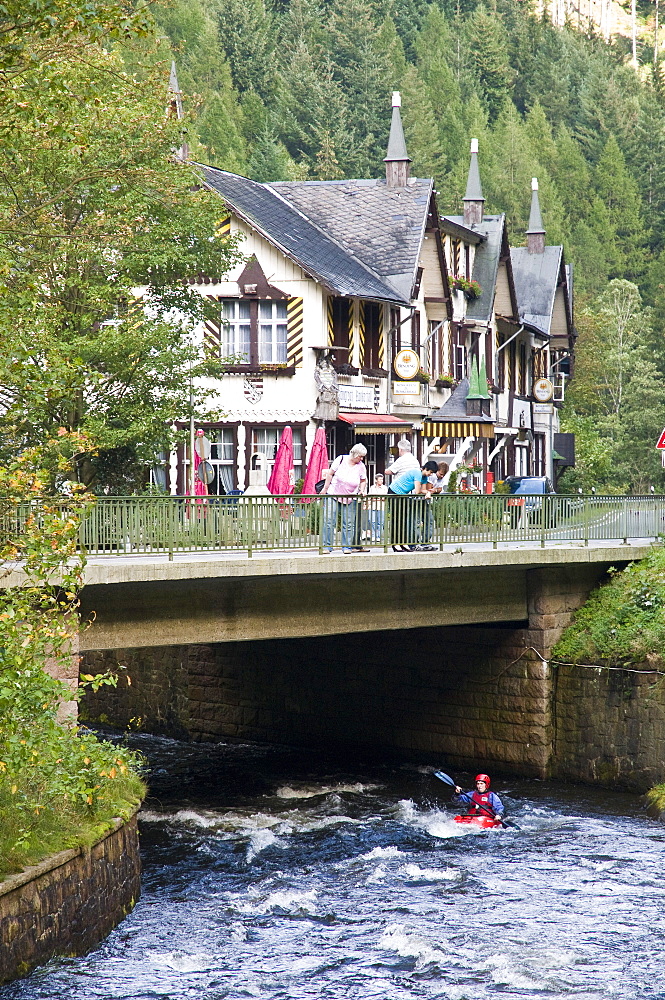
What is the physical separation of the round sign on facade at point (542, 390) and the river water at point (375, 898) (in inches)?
1172

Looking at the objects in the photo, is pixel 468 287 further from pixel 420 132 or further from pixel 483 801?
pixel 420 132

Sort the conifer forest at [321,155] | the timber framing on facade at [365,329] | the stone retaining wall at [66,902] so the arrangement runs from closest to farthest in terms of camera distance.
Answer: the stone retaining wall at [66,902] → the conifer forest at [321,155] → the timber framing on facade at [365,329]

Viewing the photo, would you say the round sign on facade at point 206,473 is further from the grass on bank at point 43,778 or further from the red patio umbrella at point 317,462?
the grass on bank at point 43,778

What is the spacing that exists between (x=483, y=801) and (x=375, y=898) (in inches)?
152

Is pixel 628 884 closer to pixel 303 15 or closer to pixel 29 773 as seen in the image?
pixel 29 773

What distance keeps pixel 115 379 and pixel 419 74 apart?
284 feet

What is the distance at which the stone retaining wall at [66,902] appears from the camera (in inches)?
472

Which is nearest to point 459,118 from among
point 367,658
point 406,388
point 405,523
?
point 406,388

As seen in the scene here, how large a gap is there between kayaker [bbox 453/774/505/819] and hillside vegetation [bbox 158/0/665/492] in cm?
5113

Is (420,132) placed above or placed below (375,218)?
above

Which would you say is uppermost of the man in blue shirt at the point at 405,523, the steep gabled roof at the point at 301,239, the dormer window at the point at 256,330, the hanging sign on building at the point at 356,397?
the steep gabled roof at the point at 301,239

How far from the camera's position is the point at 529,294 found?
5506 cm

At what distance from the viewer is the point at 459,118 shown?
320ft

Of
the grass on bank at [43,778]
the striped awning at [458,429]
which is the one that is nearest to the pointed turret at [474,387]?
the striped awning at [458,429]
